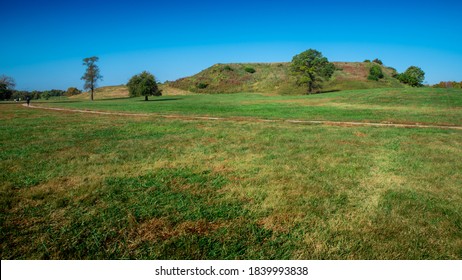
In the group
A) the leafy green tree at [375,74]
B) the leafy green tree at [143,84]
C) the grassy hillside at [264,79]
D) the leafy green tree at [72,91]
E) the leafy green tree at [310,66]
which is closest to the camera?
the leafy green tree at [143,84]

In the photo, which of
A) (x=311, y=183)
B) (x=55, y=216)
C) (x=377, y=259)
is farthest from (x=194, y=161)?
(x=377, y=259)

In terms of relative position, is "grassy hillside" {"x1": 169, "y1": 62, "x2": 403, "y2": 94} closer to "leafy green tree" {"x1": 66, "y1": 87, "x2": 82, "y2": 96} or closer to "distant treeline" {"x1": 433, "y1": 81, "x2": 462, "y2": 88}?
"distant treeline" {"x1": 433, "y1": 81, "x2": 462, "y2": 88}

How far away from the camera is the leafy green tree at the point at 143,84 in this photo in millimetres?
62825

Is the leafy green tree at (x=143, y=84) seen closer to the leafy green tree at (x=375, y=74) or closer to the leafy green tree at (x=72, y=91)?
the leafy green tree at (x=375, y=74)

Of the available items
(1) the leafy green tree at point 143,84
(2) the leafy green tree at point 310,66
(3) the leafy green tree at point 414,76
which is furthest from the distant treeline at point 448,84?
(1) the leafy green tree at point 143,84

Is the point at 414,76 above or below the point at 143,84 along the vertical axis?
above

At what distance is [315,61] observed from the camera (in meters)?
64.1

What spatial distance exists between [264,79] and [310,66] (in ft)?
119

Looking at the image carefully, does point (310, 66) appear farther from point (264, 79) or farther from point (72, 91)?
point (72, 91)

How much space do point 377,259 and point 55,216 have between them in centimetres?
568

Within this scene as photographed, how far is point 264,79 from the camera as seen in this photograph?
101 m

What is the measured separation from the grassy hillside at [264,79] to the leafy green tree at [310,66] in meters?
6.70

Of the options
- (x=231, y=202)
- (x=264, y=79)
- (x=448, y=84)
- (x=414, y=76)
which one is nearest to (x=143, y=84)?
(x=264, y=79)
